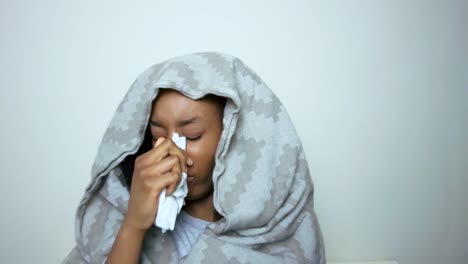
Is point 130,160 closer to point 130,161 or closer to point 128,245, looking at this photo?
point 130,161

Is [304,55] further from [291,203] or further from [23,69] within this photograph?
[23,69]

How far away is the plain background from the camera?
3.43ft

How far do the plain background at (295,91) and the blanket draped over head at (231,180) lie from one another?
353 mm

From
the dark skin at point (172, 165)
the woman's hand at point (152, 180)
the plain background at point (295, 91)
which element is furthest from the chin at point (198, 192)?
the plain background at point (295, 91)

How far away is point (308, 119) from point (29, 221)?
981 millimetres

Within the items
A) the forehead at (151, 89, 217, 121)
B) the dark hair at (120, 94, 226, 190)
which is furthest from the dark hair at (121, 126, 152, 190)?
the forehead at (151, 89, 217, 121)

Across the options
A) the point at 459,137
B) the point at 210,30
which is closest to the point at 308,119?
the point at 210,30

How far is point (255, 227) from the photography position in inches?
27.4

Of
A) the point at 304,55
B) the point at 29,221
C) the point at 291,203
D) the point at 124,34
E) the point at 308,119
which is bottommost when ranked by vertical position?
the point at 29,221

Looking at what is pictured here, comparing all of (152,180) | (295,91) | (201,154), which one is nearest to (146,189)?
(152,180)

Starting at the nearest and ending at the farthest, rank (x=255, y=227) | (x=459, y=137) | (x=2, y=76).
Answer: (x=255, y=227) < (x=2, y=76) < (x=459, y=137)

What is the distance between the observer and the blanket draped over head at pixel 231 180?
669 millimetres

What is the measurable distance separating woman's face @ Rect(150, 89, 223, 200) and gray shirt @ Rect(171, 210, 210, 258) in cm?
9

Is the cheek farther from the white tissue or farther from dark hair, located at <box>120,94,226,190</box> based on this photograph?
dark hair, located at <box>120,94,226,190</box>
